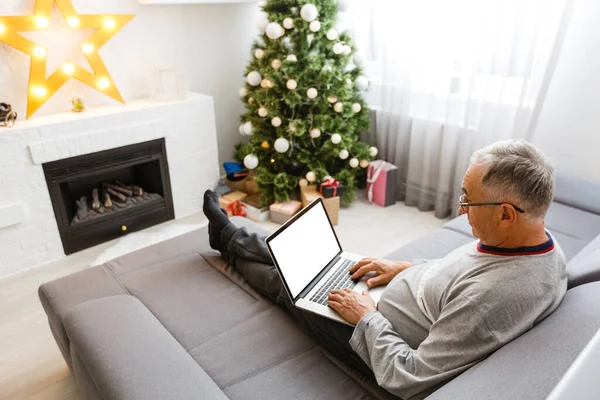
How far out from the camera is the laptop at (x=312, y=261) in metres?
1.54

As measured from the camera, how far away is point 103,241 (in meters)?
2.99

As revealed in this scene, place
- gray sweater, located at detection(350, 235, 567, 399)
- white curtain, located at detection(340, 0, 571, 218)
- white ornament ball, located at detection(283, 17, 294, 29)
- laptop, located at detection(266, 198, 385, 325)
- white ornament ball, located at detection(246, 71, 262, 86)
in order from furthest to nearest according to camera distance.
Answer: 1. white ornament ball, located at detection(246, 71, 262, 86)
2. white ornament ball, located at detection(283, 17, 294, 29)
3. white curtain, located at detection(340, 0, 571, 218)
4. laptop, located at detection(266, 198, 385, 325)
5. gray sweater, located at detection(350, 235, 567, 399)

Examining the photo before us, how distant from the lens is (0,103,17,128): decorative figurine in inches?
101

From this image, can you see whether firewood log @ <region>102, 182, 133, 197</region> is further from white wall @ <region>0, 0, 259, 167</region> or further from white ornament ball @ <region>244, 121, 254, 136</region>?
white ornament ball @ <region>244, 121, 254, 136</region>

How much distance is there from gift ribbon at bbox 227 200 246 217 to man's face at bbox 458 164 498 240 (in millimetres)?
2241

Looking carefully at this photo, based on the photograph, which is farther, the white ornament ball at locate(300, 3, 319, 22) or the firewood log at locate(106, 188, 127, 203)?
the firewood log at locate(106, 188, 127, 203)

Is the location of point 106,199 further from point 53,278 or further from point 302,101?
point 302,101

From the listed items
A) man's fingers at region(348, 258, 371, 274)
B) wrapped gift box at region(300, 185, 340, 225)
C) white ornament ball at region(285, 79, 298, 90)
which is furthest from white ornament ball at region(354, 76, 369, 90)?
man's fingers at region(348, 258, 371, 274)

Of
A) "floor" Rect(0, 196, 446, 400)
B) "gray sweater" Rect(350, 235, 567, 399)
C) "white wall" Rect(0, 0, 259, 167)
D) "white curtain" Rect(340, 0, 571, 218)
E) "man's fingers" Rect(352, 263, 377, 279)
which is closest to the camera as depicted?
"gray sweater" Rect(350, 235, 567, 399)

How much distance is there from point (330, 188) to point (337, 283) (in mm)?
1548

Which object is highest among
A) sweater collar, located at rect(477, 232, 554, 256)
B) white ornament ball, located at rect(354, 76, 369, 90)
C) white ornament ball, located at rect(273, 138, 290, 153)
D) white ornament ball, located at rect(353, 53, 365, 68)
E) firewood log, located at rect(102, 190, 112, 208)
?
white ornament ball, located at rect(353, 53, 365, 68)

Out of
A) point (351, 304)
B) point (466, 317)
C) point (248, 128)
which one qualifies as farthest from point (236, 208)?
point (466, 317)

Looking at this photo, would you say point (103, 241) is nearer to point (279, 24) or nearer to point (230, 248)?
point (230, 248)

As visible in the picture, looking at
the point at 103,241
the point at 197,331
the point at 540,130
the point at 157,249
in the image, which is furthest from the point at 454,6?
the point at 103,241
